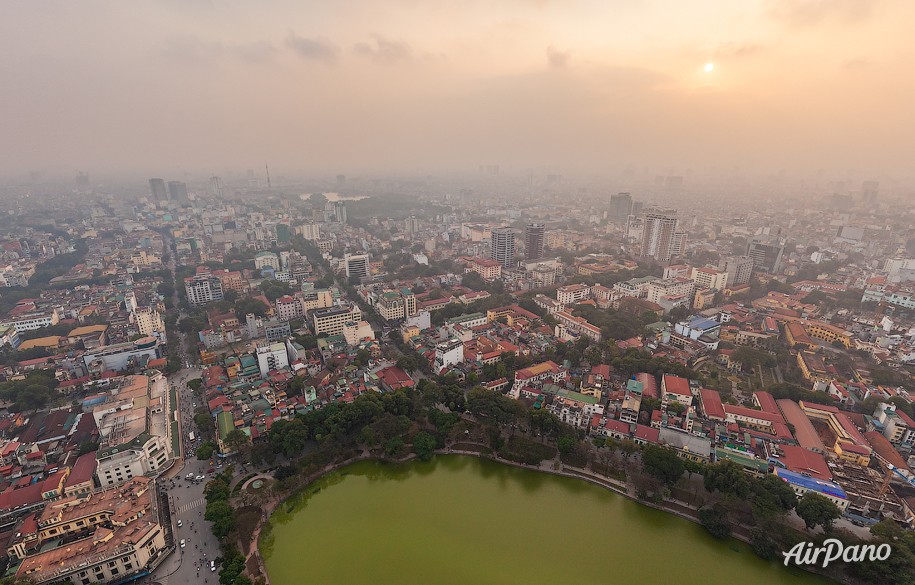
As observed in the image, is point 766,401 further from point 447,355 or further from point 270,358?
point 270,358

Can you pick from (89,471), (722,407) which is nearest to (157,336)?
(89,471)

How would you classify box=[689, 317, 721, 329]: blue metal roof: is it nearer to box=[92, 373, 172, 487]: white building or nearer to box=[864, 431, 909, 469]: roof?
box=[864, 431, 909, 469]: roof

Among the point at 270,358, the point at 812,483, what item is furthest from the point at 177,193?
the point at 812,483

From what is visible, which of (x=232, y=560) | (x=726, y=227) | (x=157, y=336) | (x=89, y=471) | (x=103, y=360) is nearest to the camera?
(x=232, y=560)

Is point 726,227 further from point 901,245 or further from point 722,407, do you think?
point 722,407

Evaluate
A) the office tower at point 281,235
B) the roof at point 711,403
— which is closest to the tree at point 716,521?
the roof at point 711,403

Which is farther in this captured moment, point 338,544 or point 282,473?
point 282,473

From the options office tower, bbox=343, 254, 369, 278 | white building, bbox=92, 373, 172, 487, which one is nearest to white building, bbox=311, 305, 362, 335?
white building, bbox=92, 373, 172, 487
